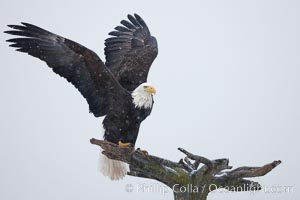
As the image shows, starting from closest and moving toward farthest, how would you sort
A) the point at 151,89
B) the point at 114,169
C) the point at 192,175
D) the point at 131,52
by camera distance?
the point at 192,175 < the point at 151,89 < the point at 114,169 < the point at 131,52

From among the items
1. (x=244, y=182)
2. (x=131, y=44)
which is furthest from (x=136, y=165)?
(x=131, y=44)

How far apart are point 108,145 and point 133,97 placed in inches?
60.8

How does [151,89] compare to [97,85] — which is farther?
[97,85]

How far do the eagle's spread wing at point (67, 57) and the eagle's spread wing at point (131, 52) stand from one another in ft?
3.29

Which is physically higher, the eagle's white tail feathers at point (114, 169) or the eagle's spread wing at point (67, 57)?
the eagle's spread wing at point (67, 57)

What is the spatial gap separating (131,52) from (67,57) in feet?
6.21

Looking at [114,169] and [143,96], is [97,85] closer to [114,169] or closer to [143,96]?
[143,96]

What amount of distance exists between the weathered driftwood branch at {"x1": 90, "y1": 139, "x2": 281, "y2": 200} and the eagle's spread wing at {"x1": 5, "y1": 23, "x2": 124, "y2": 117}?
1.53 metres

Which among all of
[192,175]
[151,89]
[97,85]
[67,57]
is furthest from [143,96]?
[192,175]

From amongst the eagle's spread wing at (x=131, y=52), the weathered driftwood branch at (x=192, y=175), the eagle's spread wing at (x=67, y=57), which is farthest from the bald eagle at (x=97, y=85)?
the weathered driftwood branch at (x=192, y=175)

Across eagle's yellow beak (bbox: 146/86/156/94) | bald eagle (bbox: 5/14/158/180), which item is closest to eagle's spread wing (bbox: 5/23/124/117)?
bald eagle (bbox: 5/14/158/180)

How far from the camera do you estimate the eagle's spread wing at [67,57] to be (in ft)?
18.3

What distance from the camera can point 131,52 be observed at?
24.4ft

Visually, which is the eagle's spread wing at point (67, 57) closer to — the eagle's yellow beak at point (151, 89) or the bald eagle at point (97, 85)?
the bald eagle at point (97, 85)
